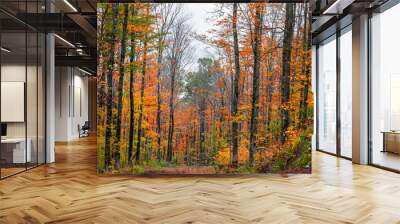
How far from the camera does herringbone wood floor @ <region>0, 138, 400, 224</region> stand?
414 cm

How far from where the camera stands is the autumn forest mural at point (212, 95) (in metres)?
6.85

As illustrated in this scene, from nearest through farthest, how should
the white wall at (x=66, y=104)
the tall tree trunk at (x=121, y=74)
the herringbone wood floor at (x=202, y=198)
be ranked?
the herringbone wood floor at (x=202, y=198), the tall tree trunk at (x=121, y=74), the white wall at (x=66, y=104)

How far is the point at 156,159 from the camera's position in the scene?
22.7 ft

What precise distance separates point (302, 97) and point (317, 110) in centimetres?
496

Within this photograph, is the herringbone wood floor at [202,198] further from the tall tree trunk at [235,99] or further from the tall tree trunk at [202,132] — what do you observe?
the tall tree trunk at [235,99]

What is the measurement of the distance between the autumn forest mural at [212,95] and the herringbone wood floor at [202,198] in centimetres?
40

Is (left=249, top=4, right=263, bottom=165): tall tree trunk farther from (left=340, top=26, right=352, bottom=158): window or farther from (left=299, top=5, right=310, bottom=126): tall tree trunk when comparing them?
(left=340, top=26, right=352, bottom=158): window

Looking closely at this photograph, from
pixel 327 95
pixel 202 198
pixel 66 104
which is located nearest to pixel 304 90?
pixel 202 198

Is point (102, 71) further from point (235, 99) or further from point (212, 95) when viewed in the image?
point (235, 99)

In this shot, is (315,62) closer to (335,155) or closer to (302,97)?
(335,155)

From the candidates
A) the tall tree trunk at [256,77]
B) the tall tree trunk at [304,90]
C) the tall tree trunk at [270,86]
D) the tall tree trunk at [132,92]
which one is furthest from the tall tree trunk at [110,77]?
the tall tree trunk at [304,90]

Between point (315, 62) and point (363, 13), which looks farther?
point (315, 62)

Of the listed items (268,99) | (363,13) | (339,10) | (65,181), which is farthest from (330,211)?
(363,13)

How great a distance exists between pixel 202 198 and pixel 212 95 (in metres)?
A: 2.36
